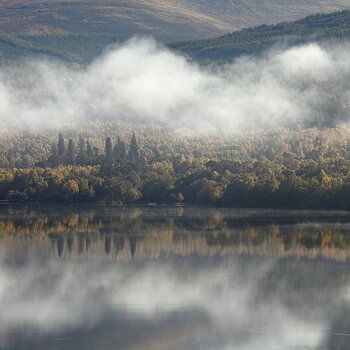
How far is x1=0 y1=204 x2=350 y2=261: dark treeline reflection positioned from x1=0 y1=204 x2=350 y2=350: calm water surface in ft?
0.49

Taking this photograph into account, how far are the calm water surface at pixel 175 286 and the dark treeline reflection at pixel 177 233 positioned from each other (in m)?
0.15

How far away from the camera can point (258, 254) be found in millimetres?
68188

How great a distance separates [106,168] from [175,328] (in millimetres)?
124574

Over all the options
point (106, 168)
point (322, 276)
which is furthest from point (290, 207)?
point (322, 276)

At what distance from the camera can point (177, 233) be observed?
→ 8412cm

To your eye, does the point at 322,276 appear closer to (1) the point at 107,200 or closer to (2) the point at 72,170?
(1) the point at 107,200

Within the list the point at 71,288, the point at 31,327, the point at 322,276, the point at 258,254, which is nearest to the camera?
the point at 31,327

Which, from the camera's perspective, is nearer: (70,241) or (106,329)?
(106,329)

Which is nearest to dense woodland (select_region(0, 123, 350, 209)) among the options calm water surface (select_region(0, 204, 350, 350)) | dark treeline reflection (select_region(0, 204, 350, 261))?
dark treeline reflection (select_region(0, 204, 350, 261))

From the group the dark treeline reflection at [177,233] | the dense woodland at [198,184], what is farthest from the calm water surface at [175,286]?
the dense woodland at [198,184]

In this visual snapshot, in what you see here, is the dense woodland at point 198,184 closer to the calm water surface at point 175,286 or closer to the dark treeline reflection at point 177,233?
the dark treeline reflection at point 177,233

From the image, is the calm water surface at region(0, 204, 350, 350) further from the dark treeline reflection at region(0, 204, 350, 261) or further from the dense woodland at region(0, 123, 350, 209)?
the dense woodland at region(0, 123, 350, 209)

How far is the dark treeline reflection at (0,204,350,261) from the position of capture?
70.7 metres

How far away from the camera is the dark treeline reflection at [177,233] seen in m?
70.7
